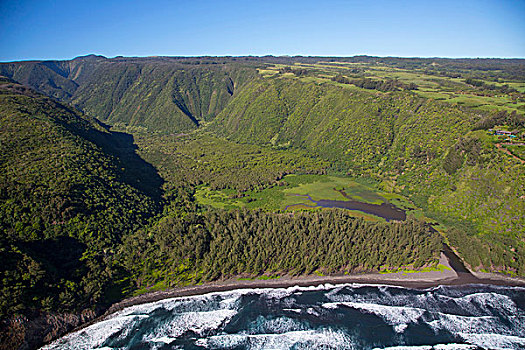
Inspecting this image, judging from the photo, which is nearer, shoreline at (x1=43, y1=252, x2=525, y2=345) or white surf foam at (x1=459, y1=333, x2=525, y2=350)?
white surf foam at (x1=459, y1=333, x2=525, y2=350)

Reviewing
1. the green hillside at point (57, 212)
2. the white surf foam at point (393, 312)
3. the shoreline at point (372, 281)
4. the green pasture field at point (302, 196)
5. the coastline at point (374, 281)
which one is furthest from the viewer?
the green pasture field at point (302, 196)

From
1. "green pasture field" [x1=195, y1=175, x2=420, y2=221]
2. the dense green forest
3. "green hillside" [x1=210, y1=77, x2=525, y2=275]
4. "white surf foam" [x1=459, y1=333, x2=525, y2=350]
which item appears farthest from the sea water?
"green pasture field" [x1=195, y1=175, x2=420, y2=221]

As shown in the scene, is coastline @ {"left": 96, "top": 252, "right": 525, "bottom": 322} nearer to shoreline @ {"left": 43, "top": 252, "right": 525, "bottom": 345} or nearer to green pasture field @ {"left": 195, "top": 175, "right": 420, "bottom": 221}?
shoreline @ {"left": 43, "top": 252, "right": 525, "bottom": 345}

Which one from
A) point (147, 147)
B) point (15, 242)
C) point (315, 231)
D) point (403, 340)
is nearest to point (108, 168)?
point (15, 242)

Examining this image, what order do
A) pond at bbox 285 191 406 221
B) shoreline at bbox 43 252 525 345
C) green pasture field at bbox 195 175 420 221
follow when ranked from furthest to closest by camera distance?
green pasture field at bbox 195 175 420 221
pond at bbox 285 191 406 221
shoreline at bbox 43 252 525 345

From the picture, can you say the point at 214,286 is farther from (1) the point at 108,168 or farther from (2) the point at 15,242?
(1) the point at 108,168

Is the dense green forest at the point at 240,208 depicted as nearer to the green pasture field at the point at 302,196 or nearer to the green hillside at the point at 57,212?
the green hillside at the point at 57,212

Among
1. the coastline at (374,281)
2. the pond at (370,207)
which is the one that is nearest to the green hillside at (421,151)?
the coastline at (374,281)

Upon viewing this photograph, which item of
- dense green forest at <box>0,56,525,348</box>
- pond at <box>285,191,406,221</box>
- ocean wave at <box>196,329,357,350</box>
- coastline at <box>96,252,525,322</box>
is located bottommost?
coastline at <box>96,252,525,322</box>

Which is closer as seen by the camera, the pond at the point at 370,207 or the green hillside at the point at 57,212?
the green hillside at the point at 57,212
